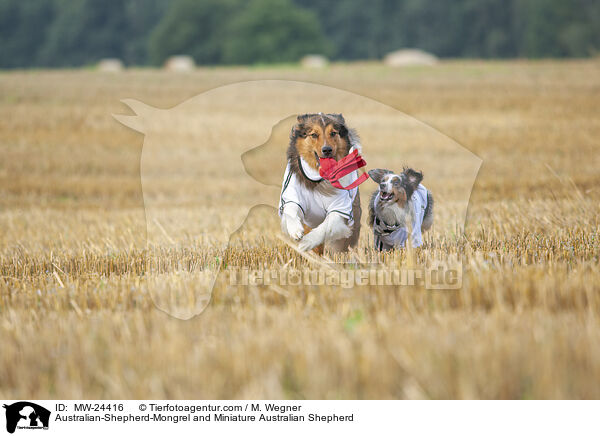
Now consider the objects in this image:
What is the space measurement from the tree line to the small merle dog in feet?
164

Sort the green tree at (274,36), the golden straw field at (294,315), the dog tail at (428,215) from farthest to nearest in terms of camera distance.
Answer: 1. the green tree at (274,36)
2. the dog tail at (428,215)
3. the golden straw field at (294,315)

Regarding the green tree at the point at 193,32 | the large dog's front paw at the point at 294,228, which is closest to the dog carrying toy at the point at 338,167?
the large dog's front paw at the point at 294,228

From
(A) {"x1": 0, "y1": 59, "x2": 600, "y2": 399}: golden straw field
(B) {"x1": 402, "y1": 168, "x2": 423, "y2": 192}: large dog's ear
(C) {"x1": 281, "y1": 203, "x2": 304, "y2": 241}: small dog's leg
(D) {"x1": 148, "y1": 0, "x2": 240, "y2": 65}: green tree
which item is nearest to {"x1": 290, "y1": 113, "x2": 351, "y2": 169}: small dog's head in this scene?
(C) {"x1": 281, "y1": 203, "x2": 304, "y2": 241}: small dog's leg

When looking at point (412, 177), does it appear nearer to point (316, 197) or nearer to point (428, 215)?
point (428, 215)

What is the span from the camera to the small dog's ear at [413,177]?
452 centimetres

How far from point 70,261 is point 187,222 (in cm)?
233

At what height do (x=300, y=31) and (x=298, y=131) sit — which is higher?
(x=300, y=31)

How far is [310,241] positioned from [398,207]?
Answer: 77 cm

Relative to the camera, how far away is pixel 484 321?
3.03m

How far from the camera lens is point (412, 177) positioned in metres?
4.56

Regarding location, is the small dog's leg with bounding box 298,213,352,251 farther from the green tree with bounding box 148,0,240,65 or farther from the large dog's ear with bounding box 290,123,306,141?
the green tree with bounding box 148,0,240,65

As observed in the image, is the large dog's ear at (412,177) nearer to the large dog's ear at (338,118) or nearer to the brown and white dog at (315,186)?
the brown and white dog at (315,186)

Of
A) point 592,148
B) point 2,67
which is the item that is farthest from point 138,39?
point 592,148
